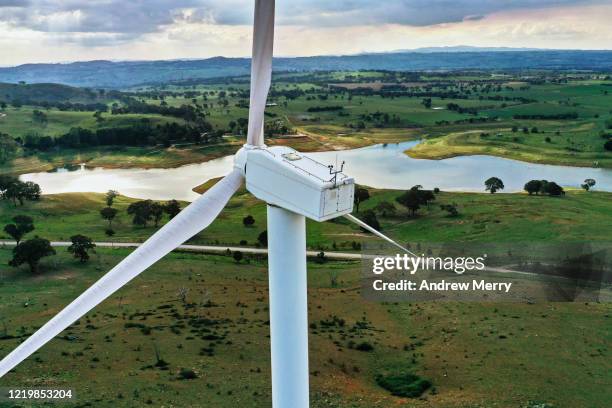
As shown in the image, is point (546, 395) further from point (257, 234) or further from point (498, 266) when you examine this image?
point (257, 234)

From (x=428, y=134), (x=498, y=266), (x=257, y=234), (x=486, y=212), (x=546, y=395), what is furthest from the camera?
(x=428, y=134)

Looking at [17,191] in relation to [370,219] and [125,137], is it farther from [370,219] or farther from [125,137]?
[370,219]

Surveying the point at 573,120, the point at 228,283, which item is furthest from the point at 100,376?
the point at 573,120

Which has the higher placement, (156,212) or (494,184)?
(494,184)

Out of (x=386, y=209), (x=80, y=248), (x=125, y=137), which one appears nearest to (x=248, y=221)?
(x=386, y=209)

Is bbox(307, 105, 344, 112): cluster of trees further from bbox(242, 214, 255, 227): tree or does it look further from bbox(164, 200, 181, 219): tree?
bbox(242, 214, 255, 227): tree

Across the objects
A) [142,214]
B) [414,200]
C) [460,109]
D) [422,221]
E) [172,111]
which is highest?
[172,111]

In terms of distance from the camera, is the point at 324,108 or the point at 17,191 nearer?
the point at 17,191
